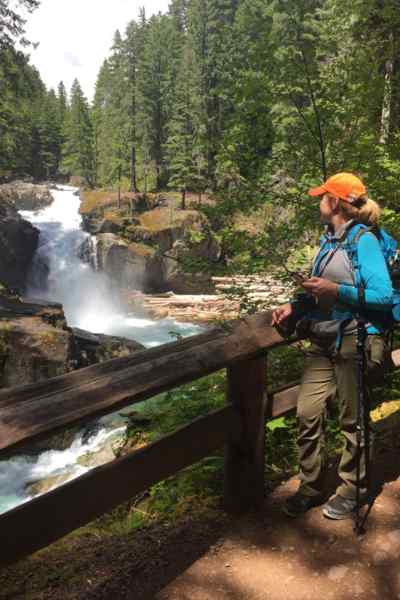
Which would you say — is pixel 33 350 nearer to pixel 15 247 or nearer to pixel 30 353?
pixel 30 353

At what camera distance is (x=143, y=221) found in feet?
121

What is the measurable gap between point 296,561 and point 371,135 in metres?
4.71

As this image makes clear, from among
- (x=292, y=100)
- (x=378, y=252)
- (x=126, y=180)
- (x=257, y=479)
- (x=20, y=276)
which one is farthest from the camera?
(x=126, y=180)

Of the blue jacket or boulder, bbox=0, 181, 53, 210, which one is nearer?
the blue jacket

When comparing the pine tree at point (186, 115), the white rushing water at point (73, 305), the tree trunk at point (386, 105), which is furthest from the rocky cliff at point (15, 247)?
the tree trunk at point (386, 105)

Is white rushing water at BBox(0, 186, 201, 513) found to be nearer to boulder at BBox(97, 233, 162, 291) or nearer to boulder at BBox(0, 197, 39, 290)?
boulder at BBox(0, 197, 39, 290)

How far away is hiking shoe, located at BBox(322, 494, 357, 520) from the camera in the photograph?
3.32 metres

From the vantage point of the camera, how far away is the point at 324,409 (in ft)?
11.0

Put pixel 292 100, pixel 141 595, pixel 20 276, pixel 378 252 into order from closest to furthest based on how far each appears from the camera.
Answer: pixel 141 595, pixel 378 252, pixel 292 100, pixel 20 276

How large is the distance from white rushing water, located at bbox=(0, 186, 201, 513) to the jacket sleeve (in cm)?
954

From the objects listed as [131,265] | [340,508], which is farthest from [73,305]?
[340,508]

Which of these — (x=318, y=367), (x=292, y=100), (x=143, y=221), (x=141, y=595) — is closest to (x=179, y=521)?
(x=141, y=595)

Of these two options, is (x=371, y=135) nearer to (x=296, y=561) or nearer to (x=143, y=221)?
(x=296, y=561)

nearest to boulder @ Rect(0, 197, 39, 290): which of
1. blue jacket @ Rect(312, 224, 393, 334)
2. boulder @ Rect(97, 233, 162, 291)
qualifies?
boulder @ Rect(97, 233, 162, 291)
